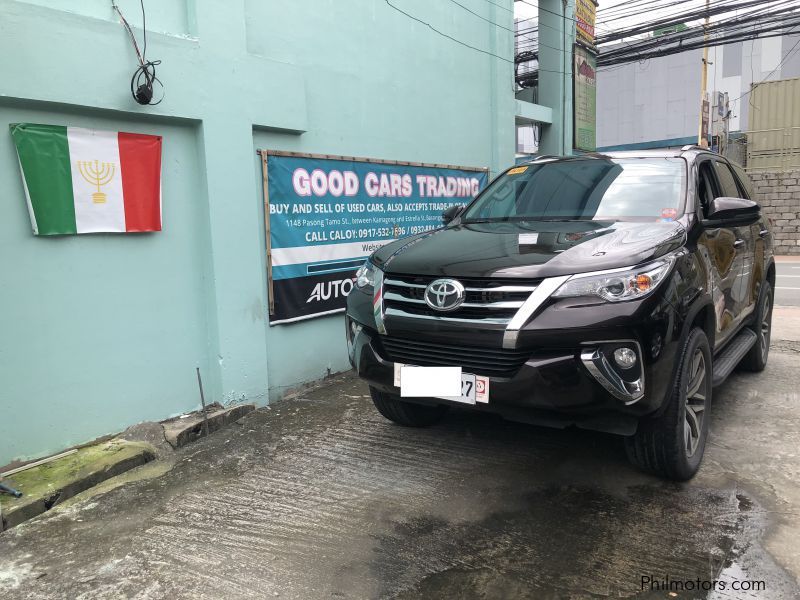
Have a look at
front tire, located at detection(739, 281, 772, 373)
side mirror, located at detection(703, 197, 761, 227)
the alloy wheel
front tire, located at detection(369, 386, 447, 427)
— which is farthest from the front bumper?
front tire, located at detection(739, 281, 772, 373)

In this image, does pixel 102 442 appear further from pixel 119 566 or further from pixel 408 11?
pixel 408 11

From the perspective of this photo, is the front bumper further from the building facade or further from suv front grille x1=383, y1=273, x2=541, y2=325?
the building facade

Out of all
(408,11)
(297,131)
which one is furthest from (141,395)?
(408,11)

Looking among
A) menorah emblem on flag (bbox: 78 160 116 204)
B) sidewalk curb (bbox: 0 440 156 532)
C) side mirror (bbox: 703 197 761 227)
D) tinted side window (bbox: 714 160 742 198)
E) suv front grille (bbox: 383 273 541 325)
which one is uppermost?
menorah emblem on flag (bbox: 78 160 116 204)

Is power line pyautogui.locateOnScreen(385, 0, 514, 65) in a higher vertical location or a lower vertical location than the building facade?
lower

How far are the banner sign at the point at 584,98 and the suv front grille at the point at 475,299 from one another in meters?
7.94

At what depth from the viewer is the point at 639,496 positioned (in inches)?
125

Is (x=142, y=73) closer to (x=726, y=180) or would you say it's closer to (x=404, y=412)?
(x=404, y=412)

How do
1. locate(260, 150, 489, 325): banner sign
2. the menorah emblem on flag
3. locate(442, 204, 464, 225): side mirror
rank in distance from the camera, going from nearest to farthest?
the menorah emblem on flag < locate(442, 204, 464, 225): side mirror < locate(260, 150, 489, 325): banner sign

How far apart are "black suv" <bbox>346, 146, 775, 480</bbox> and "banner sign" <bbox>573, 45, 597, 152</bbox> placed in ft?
21.6

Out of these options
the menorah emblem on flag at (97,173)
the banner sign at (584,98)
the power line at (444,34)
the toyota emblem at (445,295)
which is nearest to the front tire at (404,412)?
the toyota emblem at (445,295)

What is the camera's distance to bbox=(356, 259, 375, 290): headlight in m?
3.47

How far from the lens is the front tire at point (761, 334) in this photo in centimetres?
511

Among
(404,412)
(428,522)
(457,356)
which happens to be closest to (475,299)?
(457,356)
